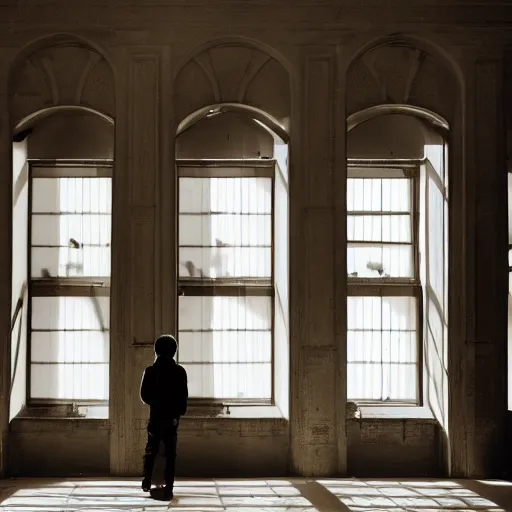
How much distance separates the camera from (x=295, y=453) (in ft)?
26.3

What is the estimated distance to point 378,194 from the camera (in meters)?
8.64

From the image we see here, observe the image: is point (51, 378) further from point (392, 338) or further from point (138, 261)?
point (392, 338)

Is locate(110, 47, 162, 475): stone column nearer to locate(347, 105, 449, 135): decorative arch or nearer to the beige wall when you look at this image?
the beige wall

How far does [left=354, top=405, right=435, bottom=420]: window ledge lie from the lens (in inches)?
327

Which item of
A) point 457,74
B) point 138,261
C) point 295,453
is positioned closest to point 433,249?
point 457,74

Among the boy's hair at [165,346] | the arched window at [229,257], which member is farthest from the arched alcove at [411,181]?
the boy's hair at [165,346]

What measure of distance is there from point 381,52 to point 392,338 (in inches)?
124

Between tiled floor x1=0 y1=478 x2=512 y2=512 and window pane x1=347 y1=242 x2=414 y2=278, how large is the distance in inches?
88.8

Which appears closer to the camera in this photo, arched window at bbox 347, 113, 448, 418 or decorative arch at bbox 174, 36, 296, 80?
decorative arch at bbox 174, 36, 296, 80

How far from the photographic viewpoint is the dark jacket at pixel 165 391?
6840 millimetres

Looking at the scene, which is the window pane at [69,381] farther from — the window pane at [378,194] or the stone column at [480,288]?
the stone column at [480,288]

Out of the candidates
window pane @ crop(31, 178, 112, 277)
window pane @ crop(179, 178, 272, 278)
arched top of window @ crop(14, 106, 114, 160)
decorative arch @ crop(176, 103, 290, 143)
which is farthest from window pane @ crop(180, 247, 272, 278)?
arched top of window @ crop(14, 106, 114, 160)

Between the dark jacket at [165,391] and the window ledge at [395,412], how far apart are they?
236 centimetres

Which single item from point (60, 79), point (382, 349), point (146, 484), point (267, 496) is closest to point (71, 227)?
point (60, 79)
